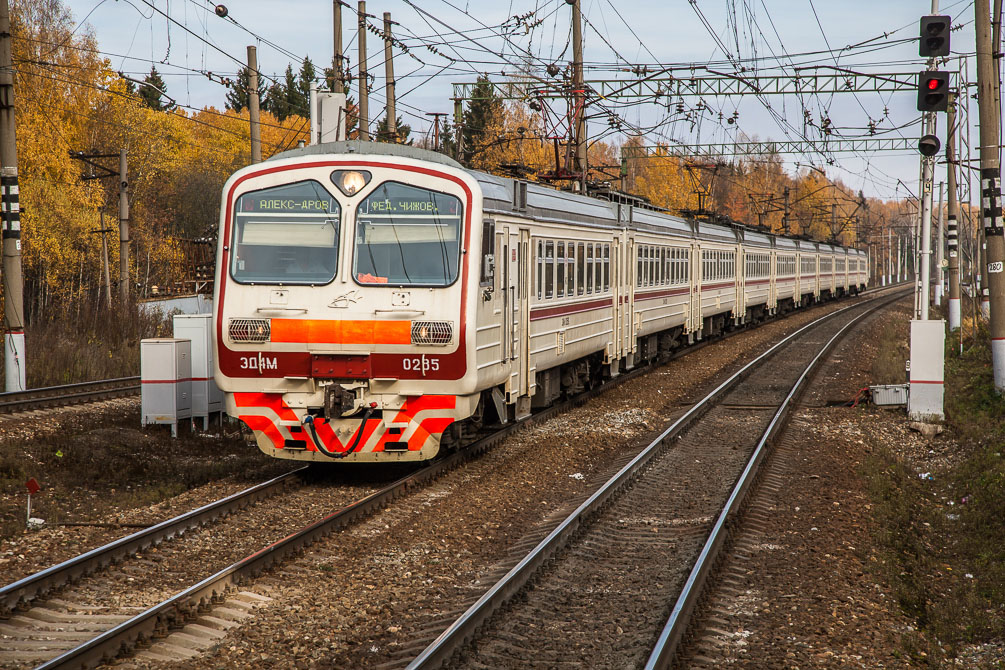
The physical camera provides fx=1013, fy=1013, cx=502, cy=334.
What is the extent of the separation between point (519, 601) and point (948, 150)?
20548 millimetres

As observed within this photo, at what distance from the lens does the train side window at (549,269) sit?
12.7 m

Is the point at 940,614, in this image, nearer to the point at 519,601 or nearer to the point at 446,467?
the point at 519,601

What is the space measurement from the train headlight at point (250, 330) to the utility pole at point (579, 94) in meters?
10.7

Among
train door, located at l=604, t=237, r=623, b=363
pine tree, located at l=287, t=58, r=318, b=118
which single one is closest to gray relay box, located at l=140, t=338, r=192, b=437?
train door, located at l=604, t=237, r=623, b=363

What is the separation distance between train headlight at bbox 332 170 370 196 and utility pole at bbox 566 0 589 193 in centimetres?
1009

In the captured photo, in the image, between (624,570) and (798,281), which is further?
(798,281)

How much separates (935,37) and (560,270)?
5733 millimetres

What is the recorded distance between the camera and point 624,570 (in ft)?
23.8

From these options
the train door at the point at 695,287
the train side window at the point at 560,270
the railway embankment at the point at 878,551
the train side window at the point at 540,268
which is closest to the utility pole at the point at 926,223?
the railway embankment at the point at 878,551

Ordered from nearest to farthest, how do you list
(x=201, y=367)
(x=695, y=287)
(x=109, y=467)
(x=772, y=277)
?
(x=109, y=467)
(x=201, y=367)
(x=695, y=287)
(x=772, y=277)

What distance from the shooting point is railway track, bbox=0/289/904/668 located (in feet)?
17.9

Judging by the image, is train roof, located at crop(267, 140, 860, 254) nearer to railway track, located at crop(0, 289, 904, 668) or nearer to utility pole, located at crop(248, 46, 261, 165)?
railway track, located at crop(0, 289, 904, 668)

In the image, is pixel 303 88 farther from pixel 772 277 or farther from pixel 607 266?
pixel 607 266

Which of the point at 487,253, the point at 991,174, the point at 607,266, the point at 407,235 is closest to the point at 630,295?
the point at 607,266
